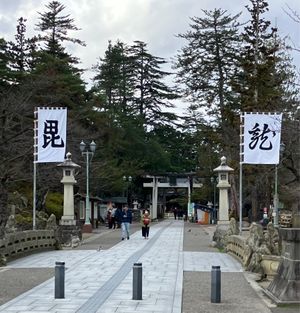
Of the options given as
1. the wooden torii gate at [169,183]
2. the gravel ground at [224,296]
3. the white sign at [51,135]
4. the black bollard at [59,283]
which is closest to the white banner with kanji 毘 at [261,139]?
the white sign at [51,135]

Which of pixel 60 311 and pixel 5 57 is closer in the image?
pixel 60 311

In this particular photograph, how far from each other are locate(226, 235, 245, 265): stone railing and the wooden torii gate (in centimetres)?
4461

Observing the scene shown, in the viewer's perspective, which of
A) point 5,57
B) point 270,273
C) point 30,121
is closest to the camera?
point 270,273

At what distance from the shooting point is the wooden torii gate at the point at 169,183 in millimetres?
68438

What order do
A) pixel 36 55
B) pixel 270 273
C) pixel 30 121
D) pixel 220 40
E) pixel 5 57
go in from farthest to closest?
pixel 220 40, pixel 36 55, pixel 5 57, pixel 30 121, pixel 270 273

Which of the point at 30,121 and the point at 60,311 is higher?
the point at 30,121

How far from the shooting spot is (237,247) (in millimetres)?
19578

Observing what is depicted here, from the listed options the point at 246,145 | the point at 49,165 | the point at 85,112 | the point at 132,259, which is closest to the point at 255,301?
the point at 132,259

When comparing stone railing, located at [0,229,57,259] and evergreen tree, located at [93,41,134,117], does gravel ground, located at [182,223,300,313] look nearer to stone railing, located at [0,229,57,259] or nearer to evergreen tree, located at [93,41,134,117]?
stone railing, located at [0,229,57,259]

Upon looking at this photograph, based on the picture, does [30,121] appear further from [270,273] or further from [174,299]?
[174,299]

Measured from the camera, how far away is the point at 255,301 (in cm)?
1061

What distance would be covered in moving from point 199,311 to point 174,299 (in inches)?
47.3

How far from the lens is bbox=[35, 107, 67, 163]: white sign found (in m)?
22.9

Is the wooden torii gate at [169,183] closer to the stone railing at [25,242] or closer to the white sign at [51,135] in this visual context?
the stone railing at [25,242]
